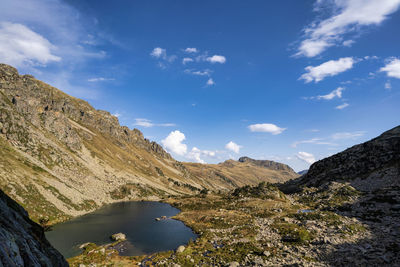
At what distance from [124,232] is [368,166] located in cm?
11428

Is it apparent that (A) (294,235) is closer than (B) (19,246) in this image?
No

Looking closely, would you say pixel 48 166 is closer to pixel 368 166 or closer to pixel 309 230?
pixel 309 230

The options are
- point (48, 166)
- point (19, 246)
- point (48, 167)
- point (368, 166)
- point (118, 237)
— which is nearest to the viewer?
point (19, 246)

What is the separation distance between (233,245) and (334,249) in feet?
67.3

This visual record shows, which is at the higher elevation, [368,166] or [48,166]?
[48,166]

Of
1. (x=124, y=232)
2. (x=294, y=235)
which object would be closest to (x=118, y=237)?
(x=124, y=232)

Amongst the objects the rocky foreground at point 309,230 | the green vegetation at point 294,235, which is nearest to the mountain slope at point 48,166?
the rocky foreground at point 309,230

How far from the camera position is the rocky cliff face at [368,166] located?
83000 mm

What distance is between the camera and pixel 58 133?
15200 cm

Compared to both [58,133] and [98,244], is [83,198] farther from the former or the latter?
[58,133]

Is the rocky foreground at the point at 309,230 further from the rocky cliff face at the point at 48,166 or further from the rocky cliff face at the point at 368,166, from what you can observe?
the rocky cliff face at the point at 48,166

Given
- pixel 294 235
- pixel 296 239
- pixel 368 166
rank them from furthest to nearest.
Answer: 1. pixel 368 166
2. pixel 294 235
3. pixel 296 239

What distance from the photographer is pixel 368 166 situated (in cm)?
9644

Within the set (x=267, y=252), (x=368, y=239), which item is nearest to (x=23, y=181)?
(x=267, y=252)
